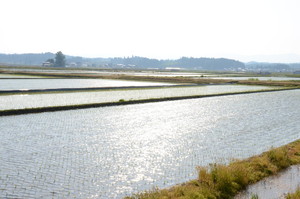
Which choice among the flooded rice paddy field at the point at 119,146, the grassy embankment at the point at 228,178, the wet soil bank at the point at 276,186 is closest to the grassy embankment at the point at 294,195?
the wet soil bank at the point at 276,186

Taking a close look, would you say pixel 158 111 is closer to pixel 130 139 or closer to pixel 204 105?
pixel 204 105

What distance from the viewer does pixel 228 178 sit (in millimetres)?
7902

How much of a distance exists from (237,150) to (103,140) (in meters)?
5.38

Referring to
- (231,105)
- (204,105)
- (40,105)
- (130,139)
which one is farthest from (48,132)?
(231,105)

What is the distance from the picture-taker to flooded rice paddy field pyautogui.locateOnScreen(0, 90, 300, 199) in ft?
26.0

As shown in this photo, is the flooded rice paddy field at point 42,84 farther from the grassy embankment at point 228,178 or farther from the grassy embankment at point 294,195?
the grassy embankment at point 294,195

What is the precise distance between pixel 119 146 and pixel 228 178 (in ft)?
16.2

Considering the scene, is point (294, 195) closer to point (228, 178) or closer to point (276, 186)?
point (276, 186)

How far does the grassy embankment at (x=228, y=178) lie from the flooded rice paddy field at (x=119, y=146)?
2.12 feet

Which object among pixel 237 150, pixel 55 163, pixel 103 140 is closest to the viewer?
pixel 55 163

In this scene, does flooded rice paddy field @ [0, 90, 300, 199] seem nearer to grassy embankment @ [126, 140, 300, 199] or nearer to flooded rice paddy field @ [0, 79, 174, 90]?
grassy embankment @ [126, 140, 300, 199]

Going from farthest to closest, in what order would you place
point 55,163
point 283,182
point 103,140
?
point 103,140 → point 55,163 → point 283,182

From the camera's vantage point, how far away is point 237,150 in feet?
37.8

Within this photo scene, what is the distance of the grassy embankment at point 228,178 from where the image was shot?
23.4ft
